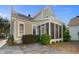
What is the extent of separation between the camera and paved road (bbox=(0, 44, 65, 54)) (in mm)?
3980

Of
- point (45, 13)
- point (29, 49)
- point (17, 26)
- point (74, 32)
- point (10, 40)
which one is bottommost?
point (29, 49)

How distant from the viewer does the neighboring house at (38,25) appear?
13.0 ft

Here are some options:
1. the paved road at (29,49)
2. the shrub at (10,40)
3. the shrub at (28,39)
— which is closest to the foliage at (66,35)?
the paved road at (29,49)

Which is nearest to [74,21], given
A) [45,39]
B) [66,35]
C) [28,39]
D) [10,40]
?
[66,35]

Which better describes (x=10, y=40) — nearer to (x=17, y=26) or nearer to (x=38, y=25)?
(x=17, y=26)

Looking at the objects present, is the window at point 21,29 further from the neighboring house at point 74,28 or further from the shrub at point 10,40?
the neighboring house at point 74,28

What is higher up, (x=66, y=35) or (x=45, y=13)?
(x=45, y=13)

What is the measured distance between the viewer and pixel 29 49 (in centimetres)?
400

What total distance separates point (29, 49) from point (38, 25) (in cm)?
45

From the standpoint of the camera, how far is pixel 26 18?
3.99m

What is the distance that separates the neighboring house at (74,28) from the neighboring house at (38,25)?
0.18m
